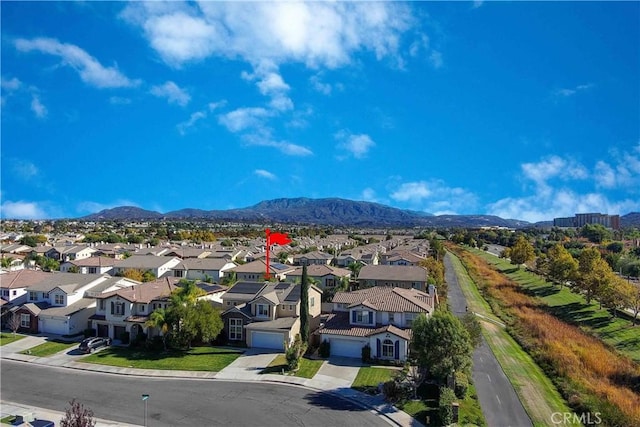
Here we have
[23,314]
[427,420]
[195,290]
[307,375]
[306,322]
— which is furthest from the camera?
[23,314]

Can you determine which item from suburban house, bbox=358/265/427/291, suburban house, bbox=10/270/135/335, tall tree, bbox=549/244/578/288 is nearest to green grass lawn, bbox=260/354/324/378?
suburban house, bbox=10/270/135/335

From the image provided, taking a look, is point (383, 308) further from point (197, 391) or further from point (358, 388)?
point (197, 391)

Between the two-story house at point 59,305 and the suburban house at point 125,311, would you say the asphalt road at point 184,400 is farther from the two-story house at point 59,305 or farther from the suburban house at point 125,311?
the two-story house at point 59,305

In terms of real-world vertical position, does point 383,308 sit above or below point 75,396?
above

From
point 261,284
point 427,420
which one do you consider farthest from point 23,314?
point 427,420

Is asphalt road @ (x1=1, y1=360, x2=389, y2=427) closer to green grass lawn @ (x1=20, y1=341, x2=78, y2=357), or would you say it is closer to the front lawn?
the front lawn

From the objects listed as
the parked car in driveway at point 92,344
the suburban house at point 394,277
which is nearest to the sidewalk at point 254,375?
the parked car in driveway at point 92,344
